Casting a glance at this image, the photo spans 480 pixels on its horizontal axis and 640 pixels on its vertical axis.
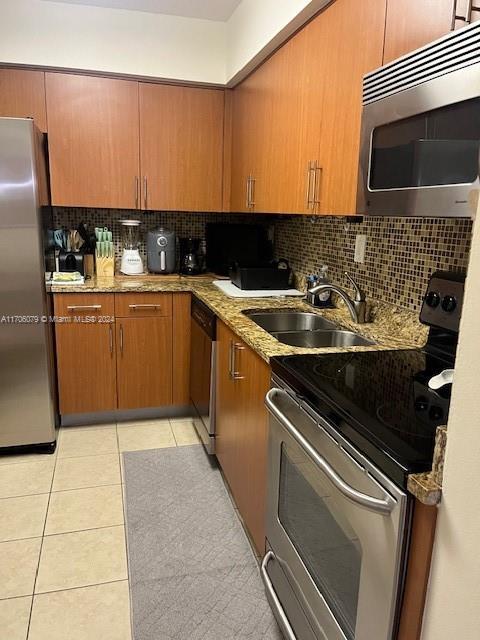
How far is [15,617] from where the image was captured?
163 cm

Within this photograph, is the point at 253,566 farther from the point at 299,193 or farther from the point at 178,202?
the point at 178,202

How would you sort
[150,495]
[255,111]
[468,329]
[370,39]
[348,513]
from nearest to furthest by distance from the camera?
[468,329], [348,513], [370,39], [150,495], [255,111]

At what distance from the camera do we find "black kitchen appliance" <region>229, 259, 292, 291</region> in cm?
278

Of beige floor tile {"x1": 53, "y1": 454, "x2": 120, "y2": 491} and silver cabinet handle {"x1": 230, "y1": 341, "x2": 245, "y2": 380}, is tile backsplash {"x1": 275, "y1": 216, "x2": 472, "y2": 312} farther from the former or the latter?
beige floor tile {"x1": 53, "y1": 454, "x2": 120, "y2": 491}

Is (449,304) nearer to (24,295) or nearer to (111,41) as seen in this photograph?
(24,295)

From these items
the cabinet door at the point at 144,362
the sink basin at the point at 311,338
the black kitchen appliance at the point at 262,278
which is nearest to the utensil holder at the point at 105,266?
the cabinet door at the point at 144,362

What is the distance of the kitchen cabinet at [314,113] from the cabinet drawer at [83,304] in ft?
3.40

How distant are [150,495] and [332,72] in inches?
79.2

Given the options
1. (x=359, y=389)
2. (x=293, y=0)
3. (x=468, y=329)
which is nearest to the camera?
(x=468, y=329)

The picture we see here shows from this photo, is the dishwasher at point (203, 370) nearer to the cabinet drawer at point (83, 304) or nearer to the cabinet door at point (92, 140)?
the cabinet drawer at point (83, 304)

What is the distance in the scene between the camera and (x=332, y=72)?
5.92 ft

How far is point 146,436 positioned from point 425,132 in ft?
7.73

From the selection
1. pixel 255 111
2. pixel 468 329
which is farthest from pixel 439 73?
pixel 255 111

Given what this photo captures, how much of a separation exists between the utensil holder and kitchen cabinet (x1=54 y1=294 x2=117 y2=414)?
0.42 meters
